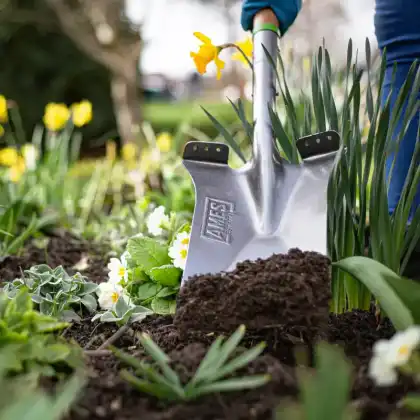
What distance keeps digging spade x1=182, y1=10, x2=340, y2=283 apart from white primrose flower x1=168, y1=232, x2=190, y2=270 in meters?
0.15

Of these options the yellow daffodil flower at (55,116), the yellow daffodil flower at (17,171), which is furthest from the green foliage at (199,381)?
the yellow daffodil flower at (55,116)

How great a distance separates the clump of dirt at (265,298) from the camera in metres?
1.13

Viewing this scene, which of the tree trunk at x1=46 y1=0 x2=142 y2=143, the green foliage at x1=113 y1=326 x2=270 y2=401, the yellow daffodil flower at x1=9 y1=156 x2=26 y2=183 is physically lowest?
the green foliage at x1=113 y1=326 x2=270 y2=401

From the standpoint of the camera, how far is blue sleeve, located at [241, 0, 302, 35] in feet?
4.99

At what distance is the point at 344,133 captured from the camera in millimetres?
1376

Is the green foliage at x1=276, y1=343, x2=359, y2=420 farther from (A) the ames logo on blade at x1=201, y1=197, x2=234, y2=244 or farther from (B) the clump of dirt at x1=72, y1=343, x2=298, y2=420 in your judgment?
(A) the ames logo on blade at x1=201, y1=197, x2=234, y2=244

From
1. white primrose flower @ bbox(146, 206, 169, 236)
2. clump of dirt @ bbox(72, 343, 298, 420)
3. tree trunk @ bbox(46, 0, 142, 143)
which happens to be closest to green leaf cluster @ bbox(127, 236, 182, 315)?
white primrose flower @ bbox(146, 206, 169, 236)

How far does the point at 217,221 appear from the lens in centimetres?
136

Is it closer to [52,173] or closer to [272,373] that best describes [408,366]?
[272,373]

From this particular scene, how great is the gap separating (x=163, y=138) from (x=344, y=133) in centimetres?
267

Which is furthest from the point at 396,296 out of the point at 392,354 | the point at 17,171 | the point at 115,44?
the point at 115,44

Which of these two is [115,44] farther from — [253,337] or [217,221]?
[253,337]

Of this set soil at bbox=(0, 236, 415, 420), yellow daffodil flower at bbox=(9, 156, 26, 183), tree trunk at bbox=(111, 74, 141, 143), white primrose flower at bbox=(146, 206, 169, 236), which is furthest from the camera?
tree trunk at bbox=(111, 74, 141, 143)

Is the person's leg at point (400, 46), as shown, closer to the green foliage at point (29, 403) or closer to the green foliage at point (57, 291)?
the green foliage at point (57, 291)
